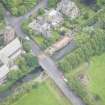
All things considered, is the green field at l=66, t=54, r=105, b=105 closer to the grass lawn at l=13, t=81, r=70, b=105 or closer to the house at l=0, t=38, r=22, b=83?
the grass lawn at l=13, t=81, r=70, b=105

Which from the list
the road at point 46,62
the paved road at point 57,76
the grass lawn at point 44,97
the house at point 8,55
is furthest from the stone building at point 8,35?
the grass lawn at point 44,97

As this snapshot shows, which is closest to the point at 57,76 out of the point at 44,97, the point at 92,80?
the point at 44,97

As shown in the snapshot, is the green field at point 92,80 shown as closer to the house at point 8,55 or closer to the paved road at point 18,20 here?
the house at point 8,55

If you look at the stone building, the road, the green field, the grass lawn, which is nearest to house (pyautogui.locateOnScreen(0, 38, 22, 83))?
the stone building

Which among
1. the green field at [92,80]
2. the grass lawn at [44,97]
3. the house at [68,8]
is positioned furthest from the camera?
the house at [68,8]

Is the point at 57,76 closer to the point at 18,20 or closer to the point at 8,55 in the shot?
the point at 8,55

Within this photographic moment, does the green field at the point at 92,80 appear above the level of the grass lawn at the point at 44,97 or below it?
below
